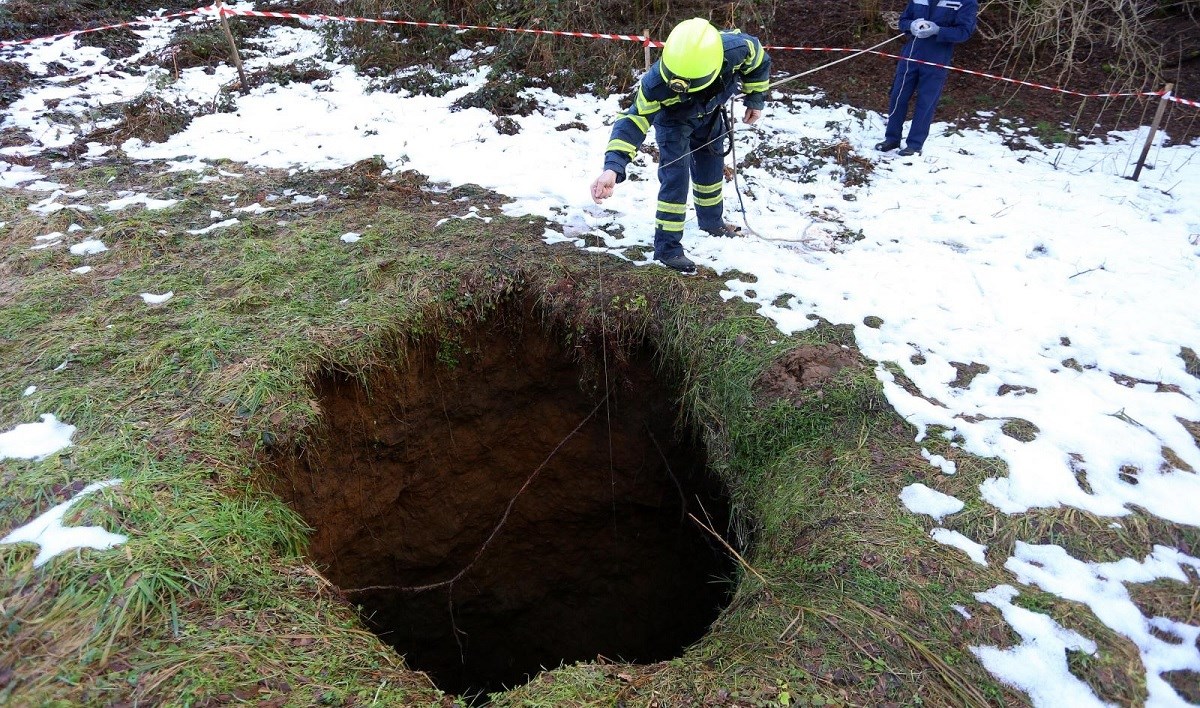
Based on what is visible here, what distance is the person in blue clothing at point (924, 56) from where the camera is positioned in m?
5.16

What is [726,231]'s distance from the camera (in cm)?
464

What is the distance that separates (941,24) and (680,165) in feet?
10.0

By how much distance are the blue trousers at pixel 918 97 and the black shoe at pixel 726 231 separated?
85.6 inches

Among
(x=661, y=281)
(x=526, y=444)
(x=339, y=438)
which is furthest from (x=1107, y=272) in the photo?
(x=339, y=438)

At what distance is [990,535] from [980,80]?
228 inches

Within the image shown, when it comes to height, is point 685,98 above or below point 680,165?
above

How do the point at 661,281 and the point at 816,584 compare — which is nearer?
the point at 816,584

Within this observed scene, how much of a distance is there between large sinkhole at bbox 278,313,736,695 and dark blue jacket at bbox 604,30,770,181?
126 cm

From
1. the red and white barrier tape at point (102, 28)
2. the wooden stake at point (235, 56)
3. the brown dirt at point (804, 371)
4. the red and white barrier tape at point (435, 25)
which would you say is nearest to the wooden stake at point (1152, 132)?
the brown dirt at point (804, 371)

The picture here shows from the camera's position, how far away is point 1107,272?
4129mm

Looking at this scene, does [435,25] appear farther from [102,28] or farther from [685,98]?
[685,98]

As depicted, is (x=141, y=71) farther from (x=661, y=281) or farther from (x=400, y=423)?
(x=661, y=281)

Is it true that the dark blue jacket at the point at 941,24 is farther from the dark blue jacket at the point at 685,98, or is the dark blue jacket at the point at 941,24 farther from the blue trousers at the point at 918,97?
the dark blue jacket at the point at 685,98

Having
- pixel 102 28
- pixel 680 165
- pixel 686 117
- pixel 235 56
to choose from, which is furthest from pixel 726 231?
pixel 102 28
